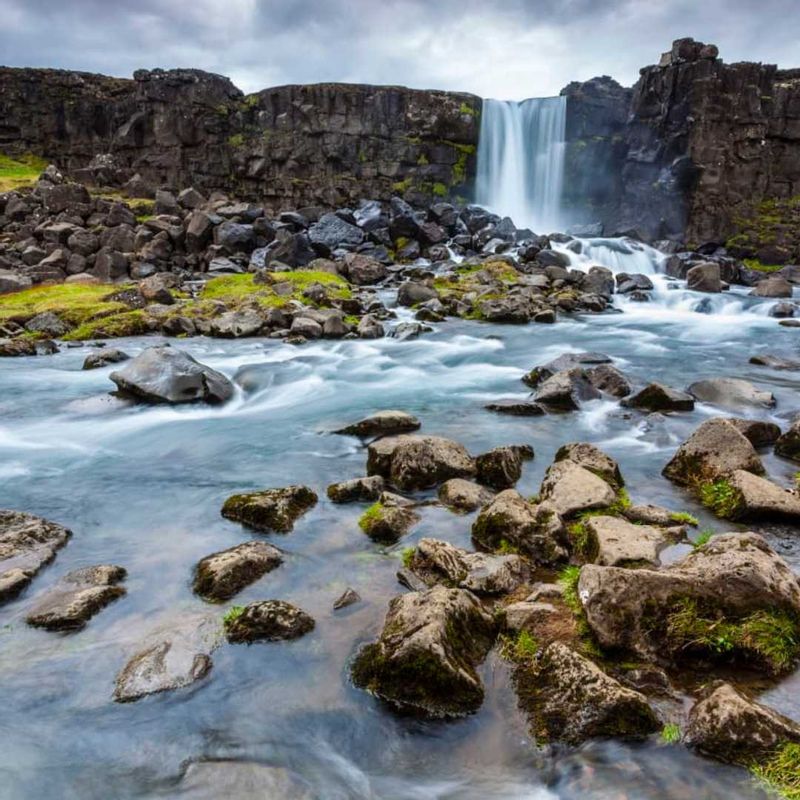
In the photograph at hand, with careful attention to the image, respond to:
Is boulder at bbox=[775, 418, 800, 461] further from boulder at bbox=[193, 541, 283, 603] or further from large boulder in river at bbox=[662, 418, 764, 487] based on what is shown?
boulder at bbox=[193, 541, 283, 603]

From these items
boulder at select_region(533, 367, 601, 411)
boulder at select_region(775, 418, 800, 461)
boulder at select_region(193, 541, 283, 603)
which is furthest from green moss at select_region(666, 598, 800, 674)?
boulder at select_region(533, 367, 601, 411)

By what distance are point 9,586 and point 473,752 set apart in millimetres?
4225

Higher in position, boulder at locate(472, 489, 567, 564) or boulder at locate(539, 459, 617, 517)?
boulder at locate(539, 459, 617, 517)

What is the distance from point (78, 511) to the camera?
7.68 m

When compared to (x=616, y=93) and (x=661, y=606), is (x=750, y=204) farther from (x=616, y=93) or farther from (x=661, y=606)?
(x=661, y=606)

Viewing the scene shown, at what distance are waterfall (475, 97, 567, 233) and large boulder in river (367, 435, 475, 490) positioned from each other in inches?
1638

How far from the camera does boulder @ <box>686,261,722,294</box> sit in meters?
27.7

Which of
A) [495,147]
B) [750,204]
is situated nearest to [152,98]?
[495,147]

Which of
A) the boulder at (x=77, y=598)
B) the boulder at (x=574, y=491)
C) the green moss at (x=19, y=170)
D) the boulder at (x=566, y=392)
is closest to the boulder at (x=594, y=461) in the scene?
the boulder at (x=574, y=491)

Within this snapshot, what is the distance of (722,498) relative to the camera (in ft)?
22.7

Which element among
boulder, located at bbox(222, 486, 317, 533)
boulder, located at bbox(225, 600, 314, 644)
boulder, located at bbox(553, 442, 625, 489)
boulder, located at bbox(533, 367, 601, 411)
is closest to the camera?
boulder, located at bbox(225, 600, 314, 644)

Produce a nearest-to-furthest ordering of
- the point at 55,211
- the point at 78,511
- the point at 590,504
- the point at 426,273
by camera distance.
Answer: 1. the point at 590,504
2. the point at 78,511
3. the point at 426,273
4. the point at 55,211

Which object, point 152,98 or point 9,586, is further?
point 152,98

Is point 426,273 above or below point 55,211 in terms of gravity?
below
